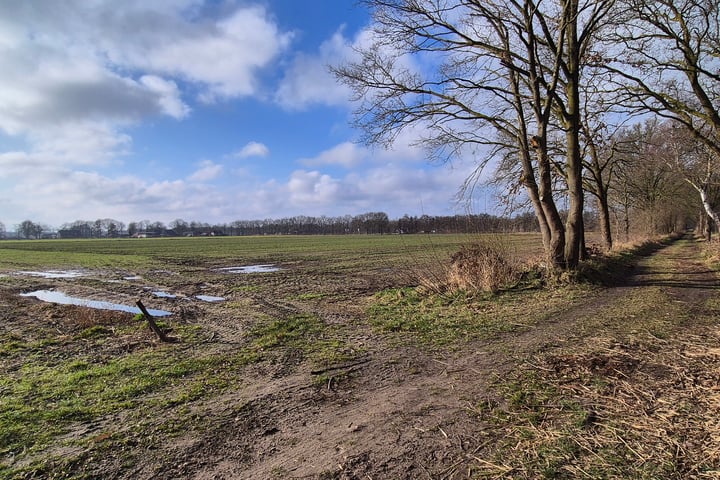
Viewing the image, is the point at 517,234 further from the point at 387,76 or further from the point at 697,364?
the point at 697,364

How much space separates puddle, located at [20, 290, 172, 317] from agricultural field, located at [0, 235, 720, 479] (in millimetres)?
→ 1924

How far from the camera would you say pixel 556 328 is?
661 centimetres

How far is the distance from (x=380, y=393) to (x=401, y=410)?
1.68ft

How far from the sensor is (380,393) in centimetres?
426

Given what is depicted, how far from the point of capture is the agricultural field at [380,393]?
9.53ft

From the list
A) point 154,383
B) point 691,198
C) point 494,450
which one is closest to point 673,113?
point 494,450

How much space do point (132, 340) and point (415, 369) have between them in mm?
5662

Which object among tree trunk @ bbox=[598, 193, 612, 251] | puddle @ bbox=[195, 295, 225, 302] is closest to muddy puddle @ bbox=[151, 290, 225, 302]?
puddle @ bbox=[195, 295, 225, 302]

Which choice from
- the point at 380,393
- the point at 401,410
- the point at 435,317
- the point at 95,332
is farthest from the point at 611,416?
the point at 95,332

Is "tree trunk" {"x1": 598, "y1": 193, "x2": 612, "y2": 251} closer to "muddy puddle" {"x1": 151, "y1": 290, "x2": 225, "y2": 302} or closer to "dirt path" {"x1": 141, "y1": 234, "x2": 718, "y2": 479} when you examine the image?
"dirt path" {"x1": 141, "y1": 234, "x2": 718, "y2": 479}

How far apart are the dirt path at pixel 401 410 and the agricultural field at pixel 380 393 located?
2cm

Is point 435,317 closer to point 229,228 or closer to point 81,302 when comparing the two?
point 81,302

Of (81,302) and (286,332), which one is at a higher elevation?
(286,332)

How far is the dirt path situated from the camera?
9.59 feet
